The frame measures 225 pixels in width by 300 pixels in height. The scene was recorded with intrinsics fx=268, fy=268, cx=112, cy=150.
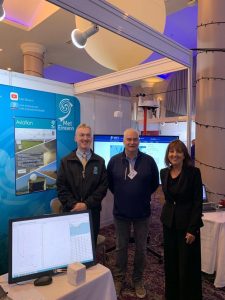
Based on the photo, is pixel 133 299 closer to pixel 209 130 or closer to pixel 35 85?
pixel 209 130

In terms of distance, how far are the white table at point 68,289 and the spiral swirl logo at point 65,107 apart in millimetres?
2245

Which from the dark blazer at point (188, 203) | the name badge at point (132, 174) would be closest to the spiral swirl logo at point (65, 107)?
the name badge at point (132, 174)

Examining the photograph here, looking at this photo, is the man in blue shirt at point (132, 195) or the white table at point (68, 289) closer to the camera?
the white table at point (68, 289)

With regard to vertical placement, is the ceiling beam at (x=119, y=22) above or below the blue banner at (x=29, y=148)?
above

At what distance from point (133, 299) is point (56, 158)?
1776 mm

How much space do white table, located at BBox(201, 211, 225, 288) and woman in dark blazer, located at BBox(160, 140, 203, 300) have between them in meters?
0.51

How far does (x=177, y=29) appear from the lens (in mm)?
5297

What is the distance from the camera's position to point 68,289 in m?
1.25

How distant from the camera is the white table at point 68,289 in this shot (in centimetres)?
120

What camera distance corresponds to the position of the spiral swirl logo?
3322 mm

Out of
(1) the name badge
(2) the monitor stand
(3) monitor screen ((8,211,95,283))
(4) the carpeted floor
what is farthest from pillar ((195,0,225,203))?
(2) the monitor stand

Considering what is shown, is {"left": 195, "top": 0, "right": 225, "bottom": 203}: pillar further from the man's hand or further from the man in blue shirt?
the man's hand

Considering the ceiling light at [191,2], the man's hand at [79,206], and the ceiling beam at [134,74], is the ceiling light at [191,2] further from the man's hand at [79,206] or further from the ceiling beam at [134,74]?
the man's hand at [79,206]

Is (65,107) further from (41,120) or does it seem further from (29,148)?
(29,148)
